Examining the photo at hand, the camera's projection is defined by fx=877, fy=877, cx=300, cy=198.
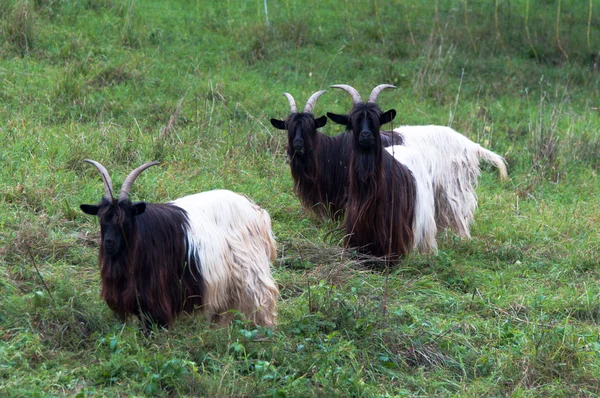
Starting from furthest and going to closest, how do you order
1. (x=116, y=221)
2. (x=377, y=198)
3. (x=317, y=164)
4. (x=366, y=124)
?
1. (x=317, y=164)
2. (x=377, y=198)
3. (x=366, y=124)
4. (x=116, y=221)

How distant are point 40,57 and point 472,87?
6767 millimetres

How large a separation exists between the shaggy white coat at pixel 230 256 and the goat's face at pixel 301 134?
9.33ft

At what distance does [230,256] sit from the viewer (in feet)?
20.7

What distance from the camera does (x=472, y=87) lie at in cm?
1432

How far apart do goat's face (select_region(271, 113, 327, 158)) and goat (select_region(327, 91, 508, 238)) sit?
2.99 ft

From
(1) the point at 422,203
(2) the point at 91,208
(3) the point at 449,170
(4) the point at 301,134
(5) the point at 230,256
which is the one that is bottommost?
(1) the point at 422,203

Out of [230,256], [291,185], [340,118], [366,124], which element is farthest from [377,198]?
[230,256]

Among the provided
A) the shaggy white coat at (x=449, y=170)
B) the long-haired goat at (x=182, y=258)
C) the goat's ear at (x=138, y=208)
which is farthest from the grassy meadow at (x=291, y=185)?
Result: the goat's ear at (x=138, y=208)

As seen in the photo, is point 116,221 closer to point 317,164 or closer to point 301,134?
point 301,134

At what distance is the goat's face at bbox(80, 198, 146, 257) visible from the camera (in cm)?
583

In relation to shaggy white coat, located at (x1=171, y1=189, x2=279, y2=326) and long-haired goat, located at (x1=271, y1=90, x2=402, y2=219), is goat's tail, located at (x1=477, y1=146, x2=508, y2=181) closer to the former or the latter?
long-haired goat, located at (x1=271, y1=90, x2=402, y2=219)

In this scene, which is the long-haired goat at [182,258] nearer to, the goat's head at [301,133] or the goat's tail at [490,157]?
the goat's head at [301,133]

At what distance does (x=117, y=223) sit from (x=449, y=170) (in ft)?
15.4

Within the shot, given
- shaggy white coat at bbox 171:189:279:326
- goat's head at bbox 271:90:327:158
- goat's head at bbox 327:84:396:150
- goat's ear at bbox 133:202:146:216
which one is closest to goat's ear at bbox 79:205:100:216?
goat's ear at bbox 133:202:146:216
